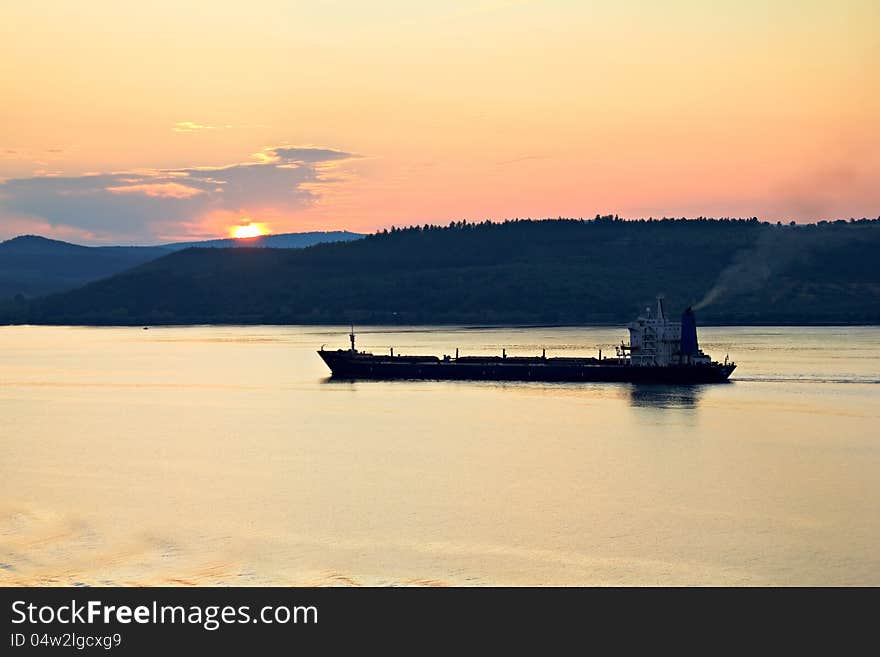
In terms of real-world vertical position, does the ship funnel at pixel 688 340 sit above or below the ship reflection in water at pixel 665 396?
above

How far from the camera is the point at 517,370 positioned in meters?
108

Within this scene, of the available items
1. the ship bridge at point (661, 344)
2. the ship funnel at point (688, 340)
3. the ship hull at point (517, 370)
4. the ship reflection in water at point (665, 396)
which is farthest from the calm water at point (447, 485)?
the ship funnel at point (688, 340)

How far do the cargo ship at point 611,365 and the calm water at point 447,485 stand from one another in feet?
11.8

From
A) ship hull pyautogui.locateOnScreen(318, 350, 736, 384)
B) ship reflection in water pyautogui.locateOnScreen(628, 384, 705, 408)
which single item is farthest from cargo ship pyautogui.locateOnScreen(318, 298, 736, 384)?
ship reflection in water pyautogui.locateOnScreen(628, 384, 705, 408)

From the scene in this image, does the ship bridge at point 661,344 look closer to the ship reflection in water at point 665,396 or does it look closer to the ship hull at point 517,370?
the ship hull at point 517,370

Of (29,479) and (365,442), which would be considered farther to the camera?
(365,442)

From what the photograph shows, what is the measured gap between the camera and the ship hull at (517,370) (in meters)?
101

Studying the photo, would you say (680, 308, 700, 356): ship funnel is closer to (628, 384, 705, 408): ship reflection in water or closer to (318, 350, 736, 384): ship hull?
(318, 350, 736, 384): ship hull

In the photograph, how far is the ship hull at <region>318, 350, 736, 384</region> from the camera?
10100 centimetres

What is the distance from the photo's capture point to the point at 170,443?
6619cm

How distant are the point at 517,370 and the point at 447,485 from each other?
5691cm
